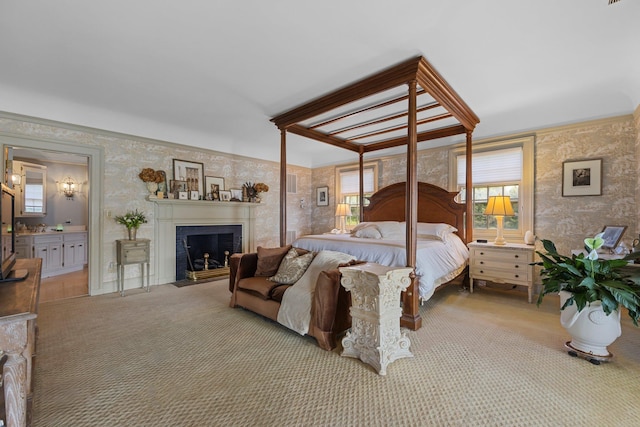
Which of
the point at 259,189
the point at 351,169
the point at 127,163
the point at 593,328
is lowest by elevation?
the point at 593,328

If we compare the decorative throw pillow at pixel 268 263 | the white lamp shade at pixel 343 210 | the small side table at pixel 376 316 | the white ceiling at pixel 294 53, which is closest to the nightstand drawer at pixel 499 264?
the white ceiling at pixel 294 53

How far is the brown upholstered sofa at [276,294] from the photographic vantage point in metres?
2.41

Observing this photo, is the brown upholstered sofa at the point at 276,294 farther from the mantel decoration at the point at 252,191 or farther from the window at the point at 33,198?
the window at the point at 33,198

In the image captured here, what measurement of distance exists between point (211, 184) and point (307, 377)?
13.7 ft

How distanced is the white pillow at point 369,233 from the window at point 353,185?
1660 mm

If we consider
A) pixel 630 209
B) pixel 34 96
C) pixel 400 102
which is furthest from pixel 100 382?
pixel 630 209

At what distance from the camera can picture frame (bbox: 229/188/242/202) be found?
552cm

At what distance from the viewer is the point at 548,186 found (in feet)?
13.0

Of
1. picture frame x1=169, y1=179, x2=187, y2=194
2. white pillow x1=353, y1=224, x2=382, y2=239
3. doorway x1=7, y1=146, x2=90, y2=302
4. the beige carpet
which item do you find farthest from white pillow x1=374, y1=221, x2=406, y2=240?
doorway x1=7, y1=146, x2=90, y2=302

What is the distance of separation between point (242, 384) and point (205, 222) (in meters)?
3.71

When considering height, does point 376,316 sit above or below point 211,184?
below

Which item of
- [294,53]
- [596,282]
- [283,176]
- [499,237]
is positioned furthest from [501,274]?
[294,53]

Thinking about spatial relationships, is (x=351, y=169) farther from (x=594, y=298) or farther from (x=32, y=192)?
(x=32, y=192)

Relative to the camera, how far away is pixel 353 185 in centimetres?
629
